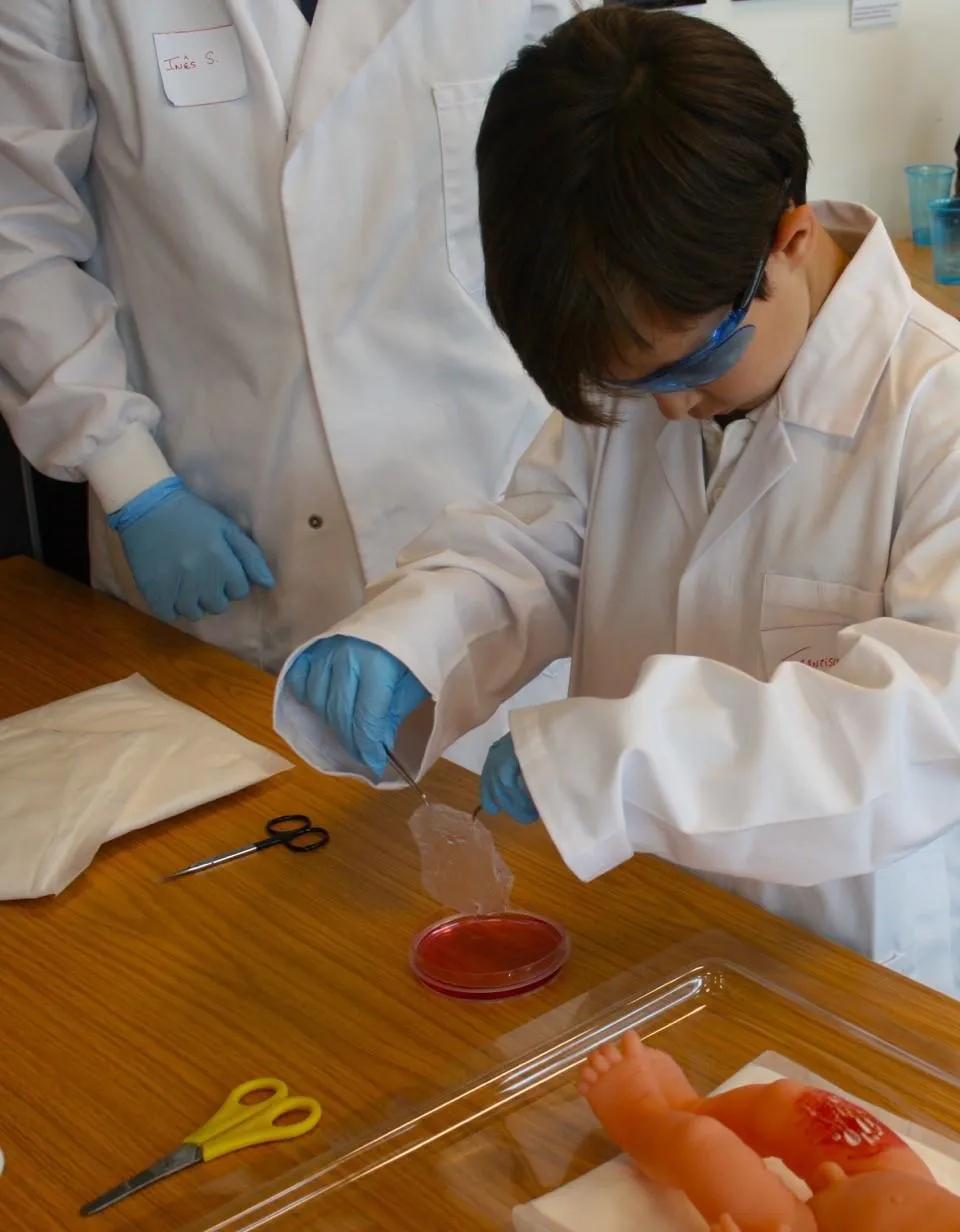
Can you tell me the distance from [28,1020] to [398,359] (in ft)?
2.66

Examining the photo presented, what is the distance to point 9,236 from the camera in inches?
59.8

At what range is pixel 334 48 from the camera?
4.76 feet

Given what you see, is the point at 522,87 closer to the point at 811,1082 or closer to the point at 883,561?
the point at 883,561

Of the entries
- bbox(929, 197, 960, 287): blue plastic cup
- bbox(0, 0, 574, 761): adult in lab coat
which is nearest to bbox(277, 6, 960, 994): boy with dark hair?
bbox(0, 0, 574, 761): adult in lab coat

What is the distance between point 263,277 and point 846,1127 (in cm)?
104

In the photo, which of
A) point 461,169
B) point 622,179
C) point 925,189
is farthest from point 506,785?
point 925,189

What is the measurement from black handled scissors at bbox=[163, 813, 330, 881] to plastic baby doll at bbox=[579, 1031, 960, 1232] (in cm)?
36

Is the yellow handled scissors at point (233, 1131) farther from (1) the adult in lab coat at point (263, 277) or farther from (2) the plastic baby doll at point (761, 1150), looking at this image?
(1) the adult in lab coat at point (263, 277)

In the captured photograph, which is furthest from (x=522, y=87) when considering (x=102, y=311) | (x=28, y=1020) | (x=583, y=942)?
(x=102, y=311)

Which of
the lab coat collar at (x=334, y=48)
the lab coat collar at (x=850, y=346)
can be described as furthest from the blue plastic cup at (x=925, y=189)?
the lab coat collar at (x=850, y=346)

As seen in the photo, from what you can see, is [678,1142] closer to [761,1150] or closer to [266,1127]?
[761,1150]

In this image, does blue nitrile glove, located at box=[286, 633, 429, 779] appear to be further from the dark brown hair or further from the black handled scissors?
the dark brown hair

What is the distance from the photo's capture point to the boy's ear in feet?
3.01

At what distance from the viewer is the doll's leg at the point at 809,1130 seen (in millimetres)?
729
